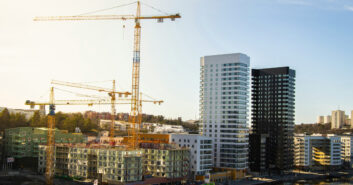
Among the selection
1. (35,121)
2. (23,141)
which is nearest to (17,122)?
(35,121)

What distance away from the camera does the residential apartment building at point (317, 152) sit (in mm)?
179875

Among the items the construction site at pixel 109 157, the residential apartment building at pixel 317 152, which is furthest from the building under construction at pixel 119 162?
the residential apartment building at pixel 317 152

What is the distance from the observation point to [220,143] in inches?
5502

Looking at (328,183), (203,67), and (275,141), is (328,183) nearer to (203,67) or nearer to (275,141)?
(275,141)

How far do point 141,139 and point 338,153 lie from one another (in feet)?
340

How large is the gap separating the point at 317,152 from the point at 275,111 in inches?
1397

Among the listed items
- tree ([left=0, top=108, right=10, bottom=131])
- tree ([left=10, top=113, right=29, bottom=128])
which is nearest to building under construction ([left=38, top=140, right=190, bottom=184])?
tree ([left=0, top=108, right=10, bottom=131])

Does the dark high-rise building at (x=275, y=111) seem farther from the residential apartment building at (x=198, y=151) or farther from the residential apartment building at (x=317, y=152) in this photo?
the residential apartment building at (x=198, y=151)

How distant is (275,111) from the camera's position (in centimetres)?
16800

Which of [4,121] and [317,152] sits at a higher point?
[4,121]

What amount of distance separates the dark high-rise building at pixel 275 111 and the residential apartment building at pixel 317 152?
12.8m

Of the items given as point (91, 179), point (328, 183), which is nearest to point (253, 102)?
point (328, 183)

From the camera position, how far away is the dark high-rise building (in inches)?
6432

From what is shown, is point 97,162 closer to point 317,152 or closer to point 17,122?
point 17,122
